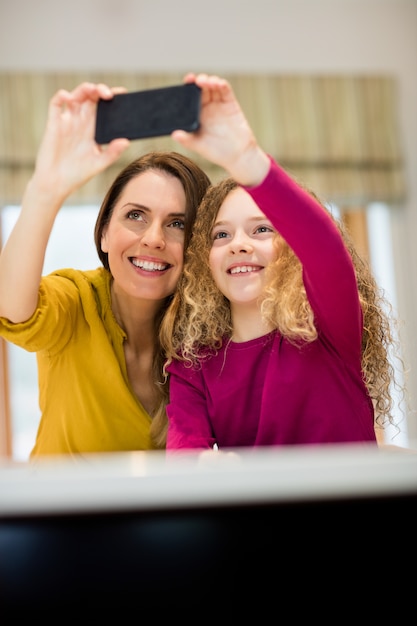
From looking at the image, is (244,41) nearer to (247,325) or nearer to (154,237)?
(154,237)

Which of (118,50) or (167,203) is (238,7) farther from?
(167,203)

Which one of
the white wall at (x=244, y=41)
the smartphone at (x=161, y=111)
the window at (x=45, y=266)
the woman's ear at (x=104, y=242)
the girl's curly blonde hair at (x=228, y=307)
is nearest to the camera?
the smartphone at (x=161, y=111)

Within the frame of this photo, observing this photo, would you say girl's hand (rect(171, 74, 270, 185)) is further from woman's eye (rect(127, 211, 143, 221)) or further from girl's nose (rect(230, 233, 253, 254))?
woman's eye (rect(127, 211, 143, 221))

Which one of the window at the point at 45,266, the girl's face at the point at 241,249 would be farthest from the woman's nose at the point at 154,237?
the window at the point at 45,266

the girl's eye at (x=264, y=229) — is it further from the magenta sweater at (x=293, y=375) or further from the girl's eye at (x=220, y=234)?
the magenta sweater at (x=293, y=375)

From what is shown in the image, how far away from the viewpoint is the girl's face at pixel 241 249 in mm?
1188

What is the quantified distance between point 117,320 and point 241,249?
1.08 ft

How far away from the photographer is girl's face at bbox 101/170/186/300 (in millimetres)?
1305

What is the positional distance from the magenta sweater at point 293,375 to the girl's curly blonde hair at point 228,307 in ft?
0.13

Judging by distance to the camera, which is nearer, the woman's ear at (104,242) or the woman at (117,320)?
the woman at (117,320)

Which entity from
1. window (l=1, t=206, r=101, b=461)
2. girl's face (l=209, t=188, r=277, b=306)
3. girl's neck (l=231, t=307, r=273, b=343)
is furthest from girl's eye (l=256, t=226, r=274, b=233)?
window (l=1, t=206, r=101, b=461)

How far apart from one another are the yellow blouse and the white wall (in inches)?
90.8

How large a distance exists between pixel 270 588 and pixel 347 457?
0.20 feet

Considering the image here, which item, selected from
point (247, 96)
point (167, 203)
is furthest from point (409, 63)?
point (167, 203)
